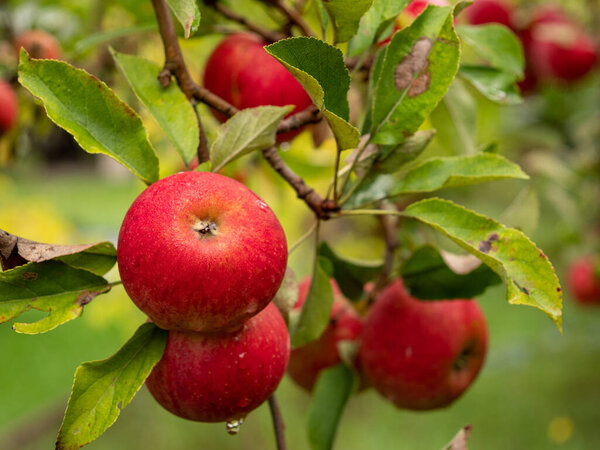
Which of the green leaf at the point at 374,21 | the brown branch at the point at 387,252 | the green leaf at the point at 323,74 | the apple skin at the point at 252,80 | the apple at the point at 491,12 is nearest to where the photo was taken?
the green leaf at the point at 323,74

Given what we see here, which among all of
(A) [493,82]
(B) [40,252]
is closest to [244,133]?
(B) [40,252]

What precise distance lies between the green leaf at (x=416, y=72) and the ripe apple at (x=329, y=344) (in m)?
0.42

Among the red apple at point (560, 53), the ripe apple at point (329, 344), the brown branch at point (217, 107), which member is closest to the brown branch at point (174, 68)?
the brown branch at point (217, 107)

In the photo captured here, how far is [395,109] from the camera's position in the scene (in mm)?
735

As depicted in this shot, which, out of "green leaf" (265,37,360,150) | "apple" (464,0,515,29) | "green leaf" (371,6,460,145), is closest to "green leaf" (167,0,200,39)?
"green leaf" (265,37,360,150)

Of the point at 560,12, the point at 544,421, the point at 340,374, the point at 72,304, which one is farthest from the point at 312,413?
the point at 544,421

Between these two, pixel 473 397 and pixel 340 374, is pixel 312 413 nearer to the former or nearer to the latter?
pixel 340 374

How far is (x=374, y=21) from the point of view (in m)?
0.81

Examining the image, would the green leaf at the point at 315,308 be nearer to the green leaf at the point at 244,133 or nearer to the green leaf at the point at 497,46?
the green leaf at the point at 244,133

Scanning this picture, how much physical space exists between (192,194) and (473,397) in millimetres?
3351

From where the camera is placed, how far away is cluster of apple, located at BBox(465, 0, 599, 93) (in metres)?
1.80

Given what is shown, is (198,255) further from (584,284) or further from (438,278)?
Result: (584,284)

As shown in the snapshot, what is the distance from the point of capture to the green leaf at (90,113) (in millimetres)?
649

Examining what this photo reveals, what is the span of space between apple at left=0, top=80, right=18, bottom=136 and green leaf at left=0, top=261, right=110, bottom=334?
0.96 meters
